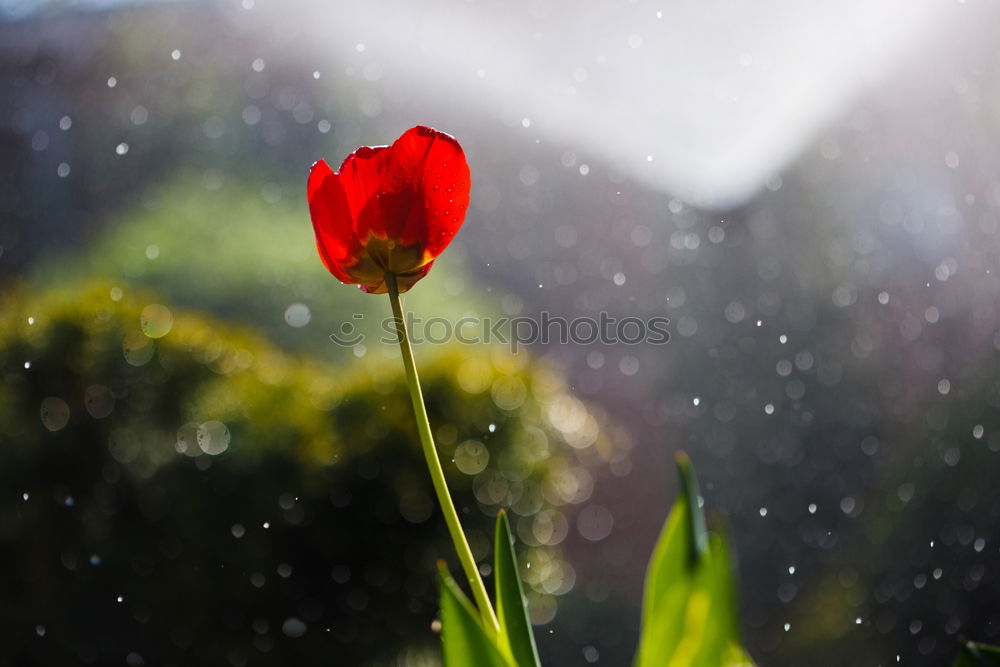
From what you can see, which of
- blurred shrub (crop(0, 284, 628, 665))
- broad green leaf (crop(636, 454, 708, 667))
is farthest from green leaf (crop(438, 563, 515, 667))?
blurred shrub (crop(0, 284, 628, 665))

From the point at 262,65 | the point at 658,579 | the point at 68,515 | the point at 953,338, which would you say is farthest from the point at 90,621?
the point at 953,338

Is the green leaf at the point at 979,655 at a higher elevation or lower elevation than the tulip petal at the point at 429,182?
lower

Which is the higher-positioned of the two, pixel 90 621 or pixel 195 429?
pixel 195 429

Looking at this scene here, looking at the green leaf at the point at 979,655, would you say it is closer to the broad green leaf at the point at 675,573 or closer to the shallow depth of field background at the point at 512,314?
the broad green leaf at the point at 675,573

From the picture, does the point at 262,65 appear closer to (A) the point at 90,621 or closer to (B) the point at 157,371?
(B) the point at 157,371

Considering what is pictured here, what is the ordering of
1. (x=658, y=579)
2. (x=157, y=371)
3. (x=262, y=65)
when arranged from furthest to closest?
(x=262, y=65)
(x=157, y=371)
(x=658, y=579)

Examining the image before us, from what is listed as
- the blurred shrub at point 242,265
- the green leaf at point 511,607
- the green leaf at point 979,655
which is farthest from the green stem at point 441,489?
the blurred shrub at point 242,265
